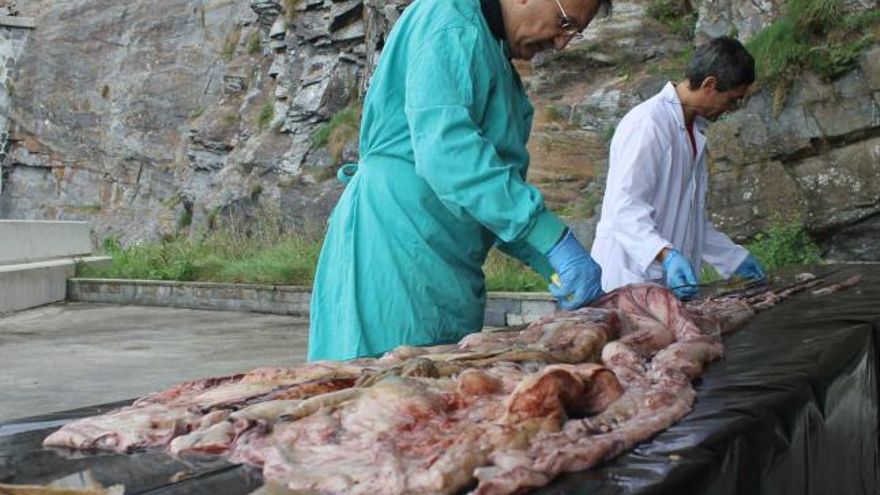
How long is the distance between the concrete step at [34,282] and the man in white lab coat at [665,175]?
10090 millimetres

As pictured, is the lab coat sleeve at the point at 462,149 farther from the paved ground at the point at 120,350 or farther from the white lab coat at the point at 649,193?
the paved ground at the point at 120,350

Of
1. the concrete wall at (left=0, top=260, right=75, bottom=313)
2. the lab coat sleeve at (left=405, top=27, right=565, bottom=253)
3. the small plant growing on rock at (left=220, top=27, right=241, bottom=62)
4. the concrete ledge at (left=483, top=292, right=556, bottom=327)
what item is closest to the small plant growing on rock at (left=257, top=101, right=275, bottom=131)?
the small plant growing on rock at (left=220, top=27, right=241, bottom=62)


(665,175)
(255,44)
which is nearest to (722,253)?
(665,175)

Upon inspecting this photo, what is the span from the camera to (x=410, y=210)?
2652 mm

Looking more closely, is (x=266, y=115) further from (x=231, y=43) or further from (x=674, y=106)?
(x=674, y=106)

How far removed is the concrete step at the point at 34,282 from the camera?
1205 cm

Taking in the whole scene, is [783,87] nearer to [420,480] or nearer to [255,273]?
[255,273]

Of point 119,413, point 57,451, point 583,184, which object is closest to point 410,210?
point 119,413

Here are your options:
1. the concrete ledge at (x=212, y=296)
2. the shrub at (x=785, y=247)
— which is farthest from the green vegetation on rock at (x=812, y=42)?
the concrete ledge at (x=212, y=296)

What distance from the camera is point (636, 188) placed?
390 cm

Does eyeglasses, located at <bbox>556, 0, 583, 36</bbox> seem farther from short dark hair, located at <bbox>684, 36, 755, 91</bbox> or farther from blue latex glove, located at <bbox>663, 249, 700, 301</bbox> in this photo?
short dark hair, located at <bbox>684, 36, 755, 91</bbox>

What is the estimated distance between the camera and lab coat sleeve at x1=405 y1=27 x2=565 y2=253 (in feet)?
7.76

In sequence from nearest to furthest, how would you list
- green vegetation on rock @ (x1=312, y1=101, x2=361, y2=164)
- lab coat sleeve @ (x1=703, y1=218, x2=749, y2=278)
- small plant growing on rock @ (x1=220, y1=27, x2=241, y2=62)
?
lab coat sleeve @ (x1=703, y1=218, x2=749, y2=278), green vegetation on rock @ (x1=312, y1=101, x2=361, y2=164), small plant growing on rock @ (x1=220, y1=27, x2=241, y2=62)

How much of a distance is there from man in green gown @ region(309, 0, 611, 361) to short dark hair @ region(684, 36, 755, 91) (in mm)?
1311
